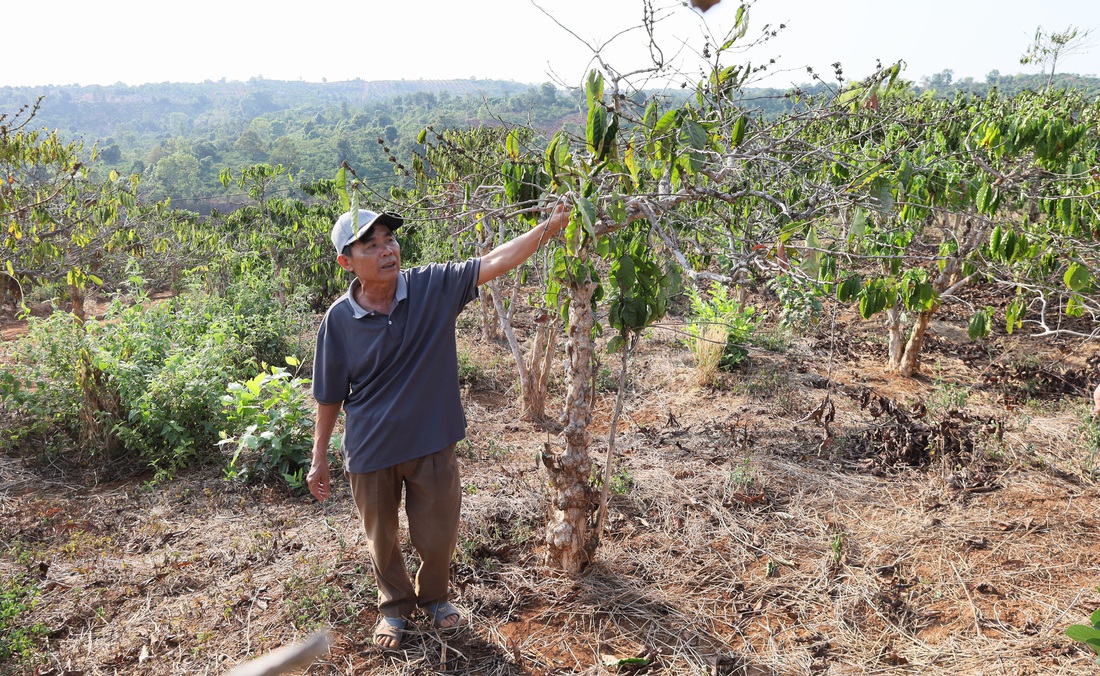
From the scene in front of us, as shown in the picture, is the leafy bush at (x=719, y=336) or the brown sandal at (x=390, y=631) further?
the leafy bush at (x=719, y=336)

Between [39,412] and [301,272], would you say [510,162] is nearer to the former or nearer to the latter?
[39,412]

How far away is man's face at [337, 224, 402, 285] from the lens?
2084 mm

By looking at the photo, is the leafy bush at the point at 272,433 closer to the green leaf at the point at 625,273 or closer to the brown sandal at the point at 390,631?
the brown sandal at the point at 390,631

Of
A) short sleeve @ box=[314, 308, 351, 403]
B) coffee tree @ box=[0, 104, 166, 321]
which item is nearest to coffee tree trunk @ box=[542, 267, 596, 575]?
short sleeve @ box=[314, 308, 351, 403]

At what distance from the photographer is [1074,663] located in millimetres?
2275

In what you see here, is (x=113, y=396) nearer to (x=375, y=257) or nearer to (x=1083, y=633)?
(x=375, y=257)

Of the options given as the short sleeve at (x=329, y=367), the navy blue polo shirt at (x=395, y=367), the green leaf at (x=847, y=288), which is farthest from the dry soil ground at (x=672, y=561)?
the green leaf at (x=847, y=288)

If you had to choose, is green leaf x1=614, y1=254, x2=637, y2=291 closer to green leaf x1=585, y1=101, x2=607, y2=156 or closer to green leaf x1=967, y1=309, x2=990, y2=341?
green leaf x1=585, y1=101, x2=607, y2=156

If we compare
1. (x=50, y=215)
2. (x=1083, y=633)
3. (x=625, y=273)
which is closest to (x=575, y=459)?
(x=625, y=273)

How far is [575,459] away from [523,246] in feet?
2.92

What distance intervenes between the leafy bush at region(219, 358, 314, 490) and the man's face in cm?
168

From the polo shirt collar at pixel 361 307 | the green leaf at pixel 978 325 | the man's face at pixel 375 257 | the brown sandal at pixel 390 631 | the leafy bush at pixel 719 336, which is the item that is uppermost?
the man's face at pixel 375 257

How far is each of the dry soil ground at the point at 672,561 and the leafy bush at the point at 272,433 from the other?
0.12m

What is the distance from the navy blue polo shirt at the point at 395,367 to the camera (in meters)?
2.12
